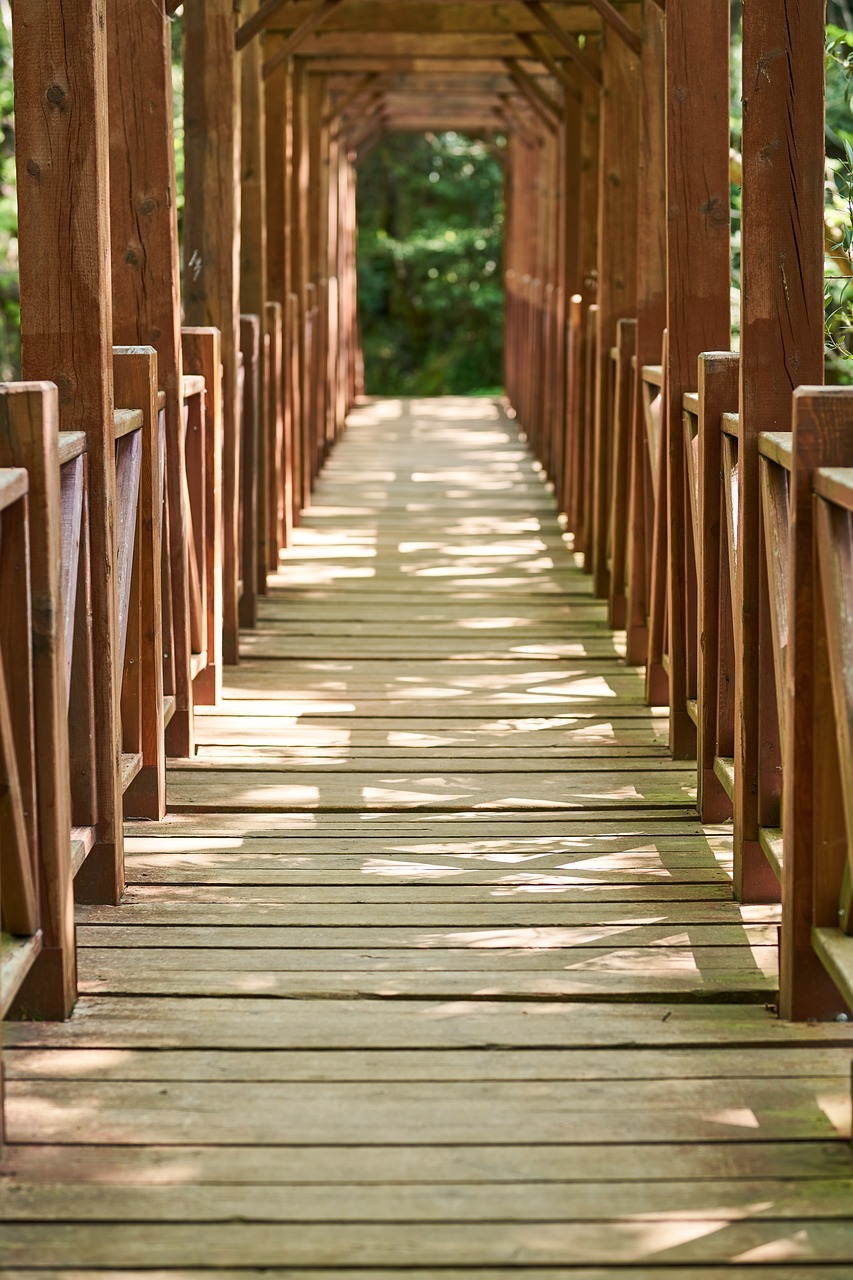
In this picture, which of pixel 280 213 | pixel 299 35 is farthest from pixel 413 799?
pixel 280 213

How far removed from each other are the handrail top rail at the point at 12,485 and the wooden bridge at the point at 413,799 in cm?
1

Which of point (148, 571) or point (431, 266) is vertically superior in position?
point (431, 266)

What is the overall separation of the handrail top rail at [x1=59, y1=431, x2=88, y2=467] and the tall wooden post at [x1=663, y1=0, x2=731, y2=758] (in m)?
1.86

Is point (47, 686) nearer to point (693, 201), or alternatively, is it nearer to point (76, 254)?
point (76, 254)

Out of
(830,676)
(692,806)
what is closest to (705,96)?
(692,806)

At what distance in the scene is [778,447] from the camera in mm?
3031

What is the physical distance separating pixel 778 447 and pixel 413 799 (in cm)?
162

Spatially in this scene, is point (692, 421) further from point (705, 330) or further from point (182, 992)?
point (182, 992)

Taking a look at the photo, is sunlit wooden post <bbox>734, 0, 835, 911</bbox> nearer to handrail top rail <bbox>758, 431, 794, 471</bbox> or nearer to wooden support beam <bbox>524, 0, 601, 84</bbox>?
handrail top rail <bbox>758, 431, 794, 471</bbox>

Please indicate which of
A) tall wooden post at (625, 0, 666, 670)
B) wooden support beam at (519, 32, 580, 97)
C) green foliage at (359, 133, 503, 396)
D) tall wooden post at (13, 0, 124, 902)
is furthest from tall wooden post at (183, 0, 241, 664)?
green foliage at (359, 133, 503, 396)

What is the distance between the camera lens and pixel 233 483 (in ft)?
18.8

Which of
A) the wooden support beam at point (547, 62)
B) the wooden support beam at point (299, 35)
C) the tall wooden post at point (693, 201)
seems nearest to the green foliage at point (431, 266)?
the wooden support beam at point (547, 62)

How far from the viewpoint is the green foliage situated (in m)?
23.6

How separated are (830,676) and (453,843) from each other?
4.56ft
